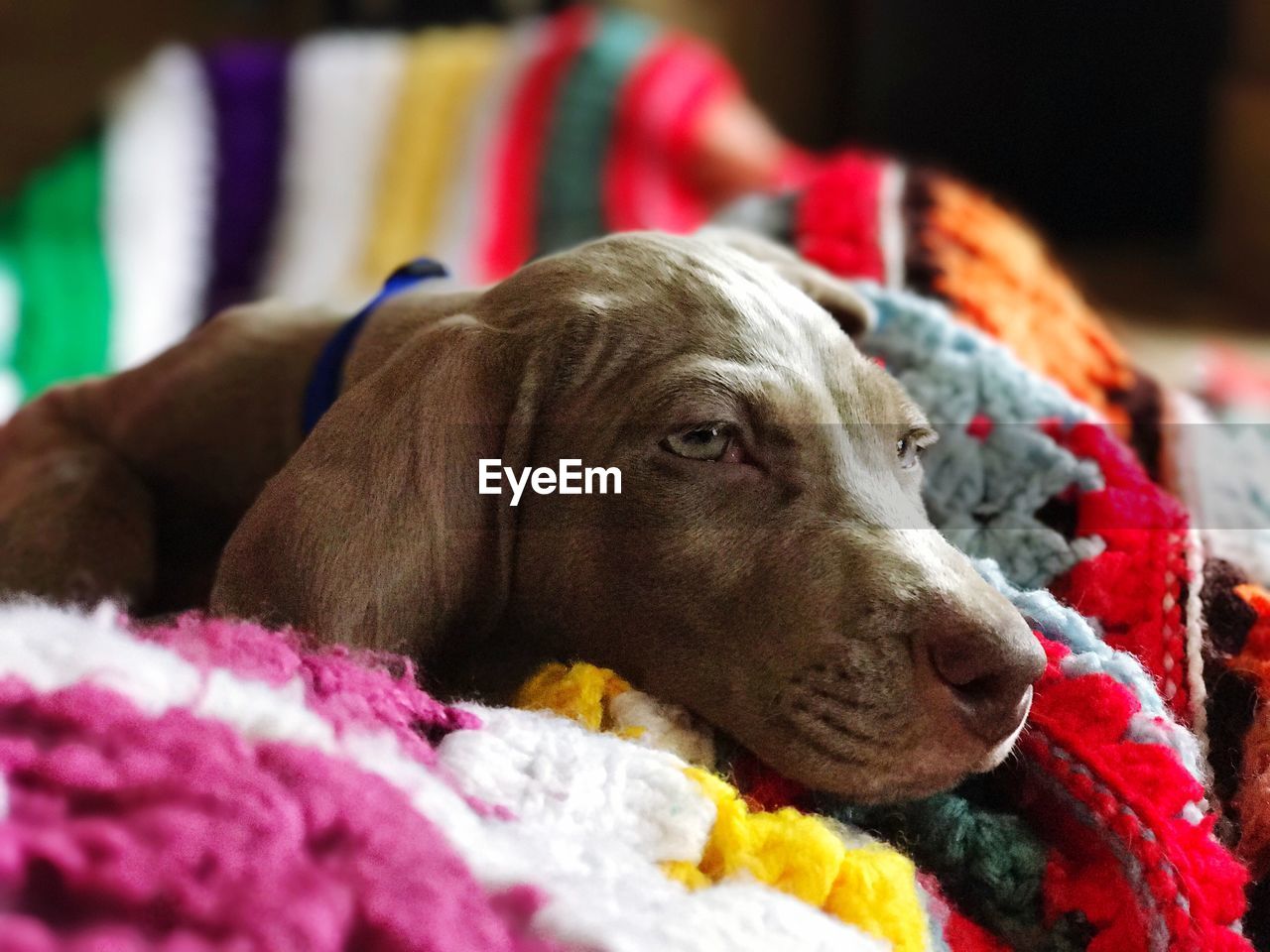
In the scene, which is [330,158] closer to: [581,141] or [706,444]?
[581,141]

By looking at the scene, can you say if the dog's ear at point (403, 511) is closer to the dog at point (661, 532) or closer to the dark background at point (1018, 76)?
the dog at point (661, 532)

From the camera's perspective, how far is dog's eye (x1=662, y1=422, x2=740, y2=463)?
1.20 meters

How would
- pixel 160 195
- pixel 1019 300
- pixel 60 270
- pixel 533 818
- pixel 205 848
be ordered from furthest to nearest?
pixel 160 195 → pixel 60 270 → pixel 1019 300 → pixel 533 818 → pixel 205 848

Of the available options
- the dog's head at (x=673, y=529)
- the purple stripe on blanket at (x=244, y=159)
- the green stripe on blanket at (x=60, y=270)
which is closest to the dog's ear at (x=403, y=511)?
the dog's head at (x=673, y=529)

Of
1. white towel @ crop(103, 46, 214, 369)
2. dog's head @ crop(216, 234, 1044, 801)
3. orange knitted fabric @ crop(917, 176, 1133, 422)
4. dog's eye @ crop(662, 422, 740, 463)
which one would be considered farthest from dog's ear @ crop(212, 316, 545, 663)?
white towel @ crop(103, 46, 214, 369)

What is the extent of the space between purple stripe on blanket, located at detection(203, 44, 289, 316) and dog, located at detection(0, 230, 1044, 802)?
199 cm

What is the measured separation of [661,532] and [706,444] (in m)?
0.09

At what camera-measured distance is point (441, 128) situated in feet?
11.4

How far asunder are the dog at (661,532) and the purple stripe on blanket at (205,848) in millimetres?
306

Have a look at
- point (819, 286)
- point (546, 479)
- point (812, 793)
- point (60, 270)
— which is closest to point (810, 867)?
point (812, 793)

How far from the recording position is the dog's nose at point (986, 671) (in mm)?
1042

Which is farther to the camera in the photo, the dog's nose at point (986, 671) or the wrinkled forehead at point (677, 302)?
the wrinkled forehead at point (677, 302)

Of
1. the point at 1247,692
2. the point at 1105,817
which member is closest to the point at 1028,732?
the point at 1105,817

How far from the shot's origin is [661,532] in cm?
120
